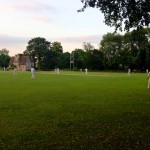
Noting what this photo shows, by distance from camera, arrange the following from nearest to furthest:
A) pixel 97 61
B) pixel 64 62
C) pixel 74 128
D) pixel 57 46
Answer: pixel 74 128, pixel 97 61, pixel 64 62, pixel 57 46

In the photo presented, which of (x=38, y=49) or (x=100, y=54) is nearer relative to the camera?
(x=100, y=54)

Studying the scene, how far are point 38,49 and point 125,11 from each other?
150m

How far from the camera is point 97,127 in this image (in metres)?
13.2

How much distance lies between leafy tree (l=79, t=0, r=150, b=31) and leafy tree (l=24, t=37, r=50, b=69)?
145 metres

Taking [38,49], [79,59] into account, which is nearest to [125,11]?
[79,59]

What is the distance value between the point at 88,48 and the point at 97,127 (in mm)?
141625

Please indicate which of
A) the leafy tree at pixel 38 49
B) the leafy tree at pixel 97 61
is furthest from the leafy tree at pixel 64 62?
the leafy tree at pixel 97 61

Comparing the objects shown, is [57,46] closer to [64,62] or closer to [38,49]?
[38,49]

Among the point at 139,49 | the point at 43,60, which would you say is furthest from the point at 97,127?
the point at 43,60

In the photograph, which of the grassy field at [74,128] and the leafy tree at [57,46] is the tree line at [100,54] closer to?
the leafy tree at [57,46]

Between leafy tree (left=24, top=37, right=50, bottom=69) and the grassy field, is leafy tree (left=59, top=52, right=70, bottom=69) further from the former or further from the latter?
the grassy field

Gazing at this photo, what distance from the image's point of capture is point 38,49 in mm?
167000

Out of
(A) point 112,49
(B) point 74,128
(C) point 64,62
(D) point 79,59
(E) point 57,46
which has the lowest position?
(B) point 74,128

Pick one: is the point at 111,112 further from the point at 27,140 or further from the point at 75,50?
the point at 75,50
